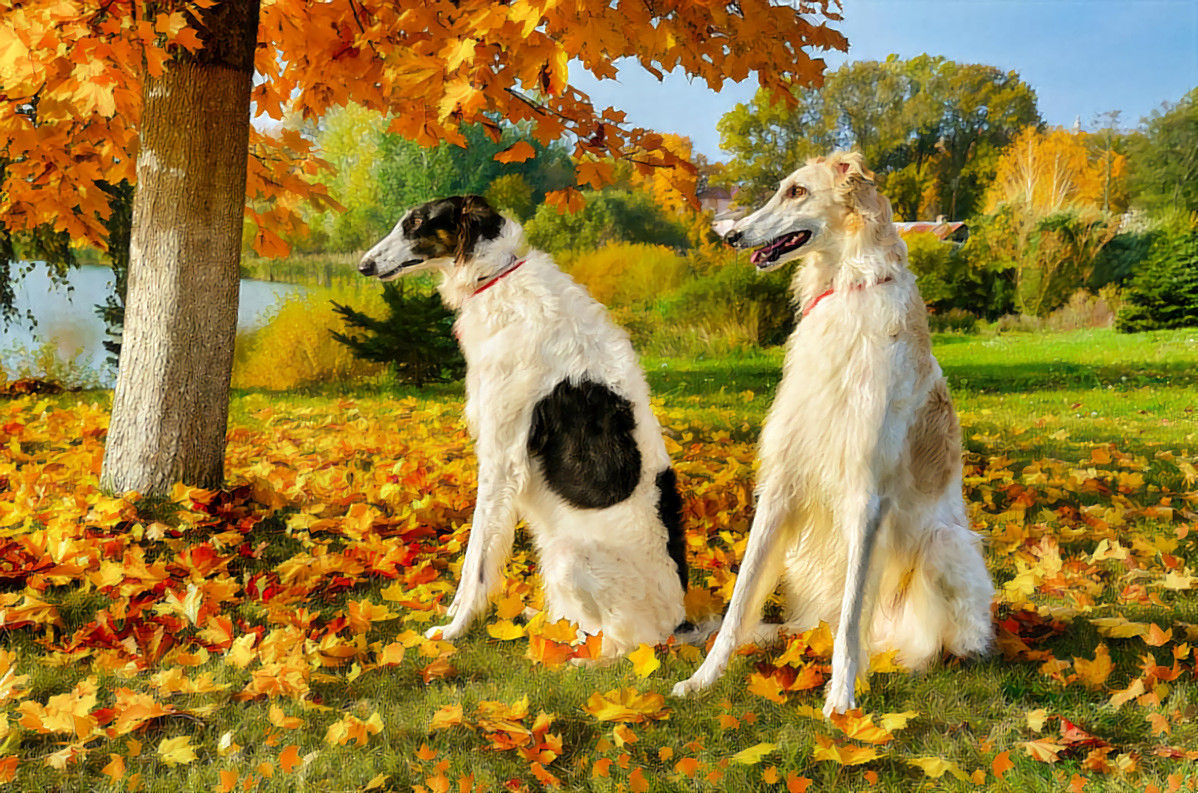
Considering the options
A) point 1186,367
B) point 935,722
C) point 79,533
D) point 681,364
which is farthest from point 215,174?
point 1186,367

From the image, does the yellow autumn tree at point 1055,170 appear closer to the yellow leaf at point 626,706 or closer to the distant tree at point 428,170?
the distant tree at point 428,170

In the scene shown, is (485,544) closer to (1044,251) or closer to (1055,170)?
(1044,251)

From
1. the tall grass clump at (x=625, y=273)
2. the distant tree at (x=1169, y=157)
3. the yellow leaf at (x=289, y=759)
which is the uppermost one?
the distant tree at (x=1169, y=157)

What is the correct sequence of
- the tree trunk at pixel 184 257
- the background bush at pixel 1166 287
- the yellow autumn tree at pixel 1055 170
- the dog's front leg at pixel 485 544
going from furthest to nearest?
the yellow autumn tree at pixel 1055 170
the background bush at pixel 1166 287
the tree trunk at pixel 184 257
the dog's front leg at pixel 485 544

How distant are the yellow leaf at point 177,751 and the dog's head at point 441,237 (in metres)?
1.83

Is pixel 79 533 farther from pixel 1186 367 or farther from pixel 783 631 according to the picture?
pixel 1186 367

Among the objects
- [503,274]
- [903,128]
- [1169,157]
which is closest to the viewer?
[503,274]

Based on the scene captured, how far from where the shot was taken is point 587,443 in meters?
3.25

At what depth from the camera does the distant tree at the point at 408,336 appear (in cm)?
885

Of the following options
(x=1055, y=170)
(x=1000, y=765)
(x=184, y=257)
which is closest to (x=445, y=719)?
(x=1000, y=765)

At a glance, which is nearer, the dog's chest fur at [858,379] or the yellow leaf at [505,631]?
the dog's chest fur at [858,379]

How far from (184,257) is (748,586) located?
3.49m

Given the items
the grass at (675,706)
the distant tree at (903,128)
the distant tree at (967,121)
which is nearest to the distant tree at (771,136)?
the distant tree at (903,128)

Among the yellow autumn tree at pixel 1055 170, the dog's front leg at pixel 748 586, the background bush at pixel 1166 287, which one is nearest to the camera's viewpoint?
the dog's front leg at pixel 748 586
